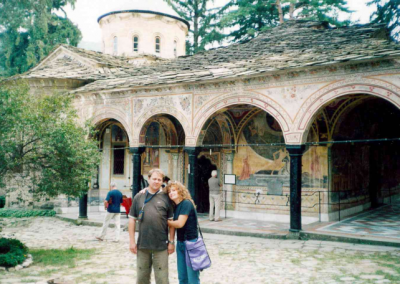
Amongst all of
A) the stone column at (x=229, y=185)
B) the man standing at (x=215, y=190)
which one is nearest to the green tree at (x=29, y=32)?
the stone column at (x=229, y=185)

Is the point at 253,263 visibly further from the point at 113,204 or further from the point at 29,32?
the point at 29,32

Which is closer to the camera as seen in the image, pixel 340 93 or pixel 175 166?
pixel 340 93

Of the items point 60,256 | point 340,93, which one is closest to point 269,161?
point 340,93

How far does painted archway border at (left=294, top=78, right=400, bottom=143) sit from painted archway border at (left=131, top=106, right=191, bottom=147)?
341 cm

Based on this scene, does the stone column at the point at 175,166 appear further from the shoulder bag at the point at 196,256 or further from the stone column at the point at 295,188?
the shoulder bag at the point at 196,256

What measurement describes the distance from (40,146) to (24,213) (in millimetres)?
7447

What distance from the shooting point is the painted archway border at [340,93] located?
8797mm

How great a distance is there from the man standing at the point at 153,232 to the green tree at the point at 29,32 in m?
22.5

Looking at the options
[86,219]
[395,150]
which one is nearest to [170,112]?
[86,219]

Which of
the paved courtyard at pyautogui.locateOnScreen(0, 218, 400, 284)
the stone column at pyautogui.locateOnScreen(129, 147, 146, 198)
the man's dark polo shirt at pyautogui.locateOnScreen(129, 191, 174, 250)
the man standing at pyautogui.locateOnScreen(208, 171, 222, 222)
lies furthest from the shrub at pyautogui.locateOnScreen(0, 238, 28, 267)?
the man standing at pyautogui.locateOnScreen(208, 171, 222, 222)

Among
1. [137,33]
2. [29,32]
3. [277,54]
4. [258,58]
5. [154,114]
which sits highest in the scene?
[29,32]

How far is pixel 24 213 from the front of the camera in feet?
47.4

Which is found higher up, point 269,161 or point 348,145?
point 348,145

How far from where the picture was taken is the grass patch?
757 cm
